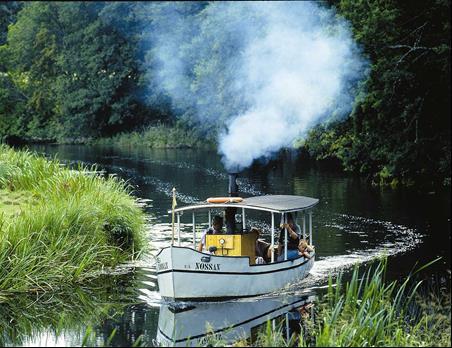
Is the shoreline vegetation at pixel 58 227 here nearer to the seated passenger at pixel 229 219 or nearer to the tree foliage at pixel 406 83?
the seated passenger at pixel 229 219

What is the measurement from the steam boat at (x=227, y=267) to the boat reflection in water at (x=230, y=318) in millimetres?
290

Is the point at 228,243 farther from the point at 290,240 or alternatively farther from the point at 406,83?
the point at 406,83

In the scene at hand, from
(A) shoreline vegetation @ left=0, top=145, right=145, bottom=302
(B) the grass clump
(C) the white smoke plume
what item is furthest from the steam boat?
(B) the grass clump

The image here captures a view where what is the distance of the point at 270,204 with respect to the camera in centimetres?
1927

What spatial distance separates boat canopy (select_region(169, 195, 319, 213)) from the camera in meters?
18.6

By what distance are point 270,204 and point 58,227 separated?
208 inches

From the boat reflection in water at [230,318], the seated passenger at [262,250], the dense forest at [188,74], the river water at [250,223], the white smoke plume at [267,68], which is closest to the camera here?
the boat reflection in water at [230,318]

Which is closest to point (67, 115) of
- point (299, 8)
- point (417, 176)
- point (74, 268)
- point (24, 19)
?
point (24, 19)

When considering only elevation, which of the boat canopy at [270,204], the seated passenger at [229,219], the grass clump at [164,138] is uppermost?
the grass clump at [164,138]

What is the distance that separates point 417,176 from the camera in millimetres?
37469

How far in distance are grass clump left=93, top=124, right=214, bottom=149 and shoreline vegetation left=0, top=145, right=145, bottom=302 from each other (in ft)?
148

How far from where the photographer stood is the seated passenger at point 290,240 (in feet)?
65.1

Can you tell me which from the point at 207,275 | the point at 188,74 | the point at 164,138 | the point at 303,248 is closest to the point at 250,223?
the point at 303,248

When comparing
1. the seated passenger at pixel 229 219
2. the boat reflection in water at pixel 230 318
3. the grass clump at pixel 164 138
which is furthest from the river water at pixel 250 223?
the grass clump at pixel 164 138
